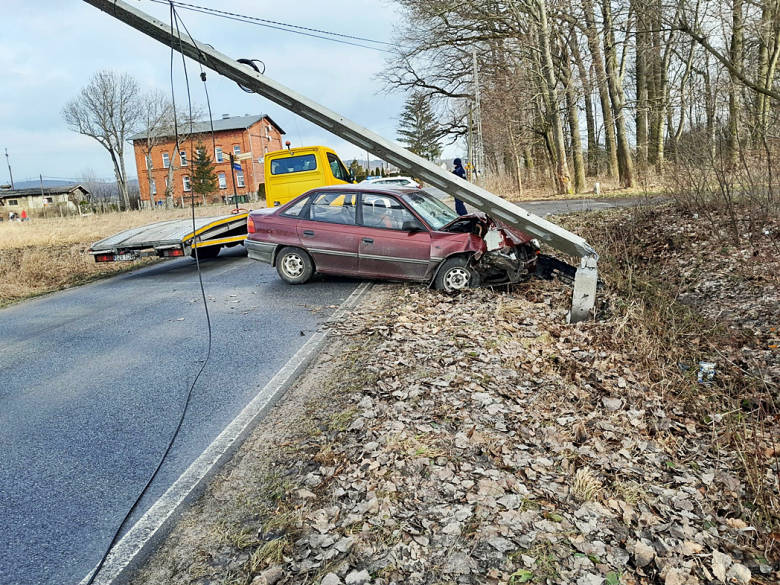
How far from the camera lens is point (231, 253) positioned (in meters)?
16.0

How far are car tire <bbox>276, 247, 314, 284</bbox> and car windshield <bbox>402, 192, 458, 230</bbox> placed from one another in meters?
2.07

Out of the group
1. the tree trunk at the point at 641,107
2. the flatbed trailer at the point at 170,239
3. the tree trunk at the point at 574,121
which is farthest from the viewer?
the tree trunk at the point at 574,121

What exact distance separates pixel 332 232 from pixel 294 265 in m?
1.01

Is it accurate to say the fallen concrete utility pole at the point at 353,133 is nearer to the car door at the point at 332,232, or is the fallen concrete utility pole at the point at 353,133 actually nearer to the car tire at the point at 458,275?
the car tire at the point at 458,275

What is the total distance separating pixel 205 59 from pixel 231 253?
794cm

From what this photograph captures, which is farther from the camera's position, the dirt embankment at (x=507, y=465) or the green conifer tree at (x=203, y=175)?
the green conifer tree at (x=203, y=175)

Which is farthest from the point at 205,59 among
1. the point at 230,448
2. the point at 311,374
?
the point at 230,448

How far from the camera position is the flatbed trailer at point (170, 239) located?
1166cm

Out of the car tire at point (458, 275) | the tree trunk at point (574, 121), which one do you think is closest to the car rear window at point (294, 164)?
the car tire at point (458, 275)

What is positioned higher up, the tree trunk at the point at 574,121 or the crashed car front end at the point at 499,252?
the tree trunk at the point at 574,121

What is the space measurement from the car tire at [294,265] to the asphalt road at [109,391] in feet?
0.69

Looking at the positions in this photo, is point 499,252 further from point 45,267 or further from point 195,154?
point 195,154

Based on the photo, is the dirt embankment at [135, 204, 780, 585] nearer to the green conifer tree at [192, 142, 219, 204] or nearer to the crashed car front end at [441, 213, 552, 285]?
the crashed car front end at [441, 213, 552, 285]

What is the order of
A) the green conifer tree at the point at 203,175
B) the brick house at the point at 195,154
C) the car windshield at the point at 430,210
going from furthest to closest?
the brick house at the point at 195,154 → the green conifer tree at the point at 203,175 → the car windshield at the point at 430,210
